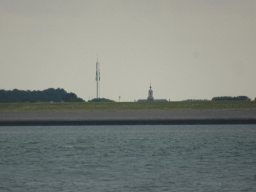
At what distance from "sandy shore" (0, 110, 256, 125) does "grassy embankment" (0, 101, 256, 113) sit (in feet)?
11.9

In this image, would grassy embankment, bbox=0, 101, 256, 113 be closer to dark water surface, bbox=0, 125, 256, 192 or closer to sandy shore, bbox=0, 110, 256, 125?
sandy shore, bbox=0, 110, 256, 125

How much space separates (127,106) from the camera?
106312 millimetres

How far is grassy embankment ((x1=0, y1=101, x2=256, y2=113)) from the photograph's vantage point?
101287 mm

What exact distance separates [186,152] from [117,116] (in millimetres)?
65057

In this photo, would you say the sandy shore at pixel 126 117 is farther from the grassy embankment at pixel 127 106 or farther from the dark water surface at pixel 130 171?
Answer: the dark water surface at pixel 130 171

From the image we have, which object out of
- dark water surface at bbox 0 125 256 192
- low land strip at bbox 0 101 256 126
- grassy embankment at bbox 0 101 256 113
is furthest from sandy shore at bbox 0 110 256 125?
dark water surface at bbox 0 125 256 192

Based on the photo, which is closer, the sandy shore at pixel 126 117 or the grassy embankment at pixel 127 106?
the sandy shore at pixel 126 117

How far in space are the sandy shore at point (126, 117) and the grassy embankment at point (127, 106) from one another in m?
3.62

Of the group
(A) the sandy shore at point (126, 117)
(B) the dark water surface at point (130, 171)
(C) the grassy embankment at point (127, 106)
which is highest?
(C) the grassy embankment at point (127, 106)

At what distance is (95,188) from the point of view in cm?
1722

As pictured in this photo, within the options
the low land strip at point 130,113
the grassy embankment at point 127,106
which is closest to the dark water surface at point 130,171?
the low land strip at point 130,113

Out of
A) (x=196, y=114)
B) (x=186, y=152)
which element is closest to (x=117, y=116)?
(x=196, y=114)

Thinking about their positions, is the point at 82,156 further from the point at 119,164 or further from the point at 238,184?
the point at 238,184

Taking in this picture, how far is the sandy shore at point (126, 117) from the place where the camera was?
294ft
